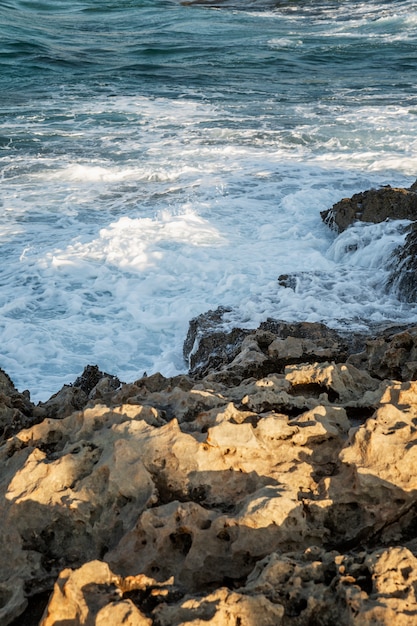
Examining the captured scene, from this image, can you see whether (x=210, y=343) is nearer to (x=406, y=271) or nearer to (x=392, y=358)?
(x=392, y=358)

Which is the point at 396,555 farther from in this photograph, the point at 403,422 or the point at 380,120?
the point at 380,120

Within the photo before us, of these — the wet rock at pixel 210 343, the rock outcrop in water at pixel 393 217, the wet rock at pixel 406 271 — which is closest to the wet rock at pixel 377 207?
the rock outcrop in water at pixel 393 217

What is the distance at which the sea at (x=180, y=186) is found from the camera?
596 centimetres

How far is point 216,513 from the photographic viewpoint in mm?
2105

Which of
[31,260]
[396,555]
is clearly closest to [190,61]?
[31,260]

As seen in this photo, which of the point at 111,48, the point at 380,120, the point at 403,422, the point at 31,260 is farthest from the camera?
the point at 111,48

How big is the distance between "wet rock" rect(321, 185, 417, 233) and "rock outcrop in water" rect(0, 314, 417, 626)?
4363 millimetres

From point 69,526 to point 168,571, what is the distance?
0.38 m

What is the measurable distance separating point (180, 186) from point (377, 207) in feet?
11.1

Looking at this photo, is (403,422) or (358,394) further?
(358,394)

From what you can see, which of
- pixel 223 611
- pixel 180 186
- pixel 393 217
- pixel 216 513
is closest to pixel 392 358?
pixel 216 513

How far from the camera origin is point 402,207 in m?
6.84

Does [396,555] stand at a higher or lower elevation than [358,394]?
higher

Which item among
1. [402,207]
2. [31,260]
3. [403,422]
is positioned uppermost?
[403,422]
